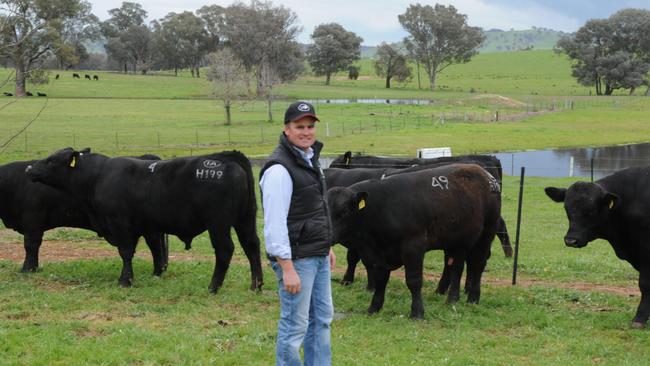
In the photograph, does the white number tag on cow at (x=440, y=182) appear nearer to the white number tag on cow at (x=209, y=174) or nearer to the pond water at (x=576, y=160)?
the white number tag on cow at (x=209, y=174)

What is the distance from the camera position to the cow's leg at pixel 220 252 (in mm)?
10305

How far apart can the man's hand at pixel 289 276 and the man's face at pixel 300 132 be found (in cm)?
93

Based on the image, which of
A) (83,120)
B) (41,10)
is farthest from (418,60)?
(41,10)

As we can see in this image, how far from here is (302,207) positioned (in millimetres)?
5523

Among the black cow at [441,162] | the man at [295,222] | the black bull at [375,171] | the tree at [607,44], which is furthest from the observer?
the tree at [607,44]

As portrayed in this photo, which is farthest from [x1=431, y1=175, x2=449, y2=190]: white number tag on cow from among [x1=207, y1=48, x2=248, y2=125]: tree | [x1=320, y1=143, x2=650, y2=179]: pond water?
[x1=207, y1=48, x2=248, y2=125]: tree

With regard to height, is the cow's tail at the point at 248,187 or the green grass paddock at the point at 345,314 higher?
the cow's tail at the point at 248,187

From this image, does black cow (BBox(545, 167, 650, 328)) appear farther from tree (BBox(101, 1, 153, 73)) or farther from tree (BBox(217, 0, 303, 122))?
tree (BBox(101, 1, 153, 73))

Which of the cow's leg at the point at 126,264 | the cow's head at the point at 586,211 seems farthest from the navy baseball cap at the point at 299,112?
the cow's leg at the point at 126,264

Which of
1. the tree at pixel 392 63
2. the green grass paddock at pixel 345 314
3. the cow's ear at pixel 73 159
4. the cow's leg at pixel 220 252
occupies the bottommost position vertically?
the green grass paddock at pixel 345 314

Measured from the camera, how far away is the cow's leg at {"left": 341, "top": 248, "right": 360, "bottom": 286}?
10992mm

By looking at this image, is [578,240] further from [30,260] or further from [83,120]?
[83,120]

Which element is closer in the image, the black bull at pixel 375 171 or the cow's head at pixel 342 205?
the cow's head at pixel 342 205

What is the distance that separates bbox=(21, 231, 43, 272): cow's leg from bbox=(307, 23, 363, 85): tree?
104741mm
